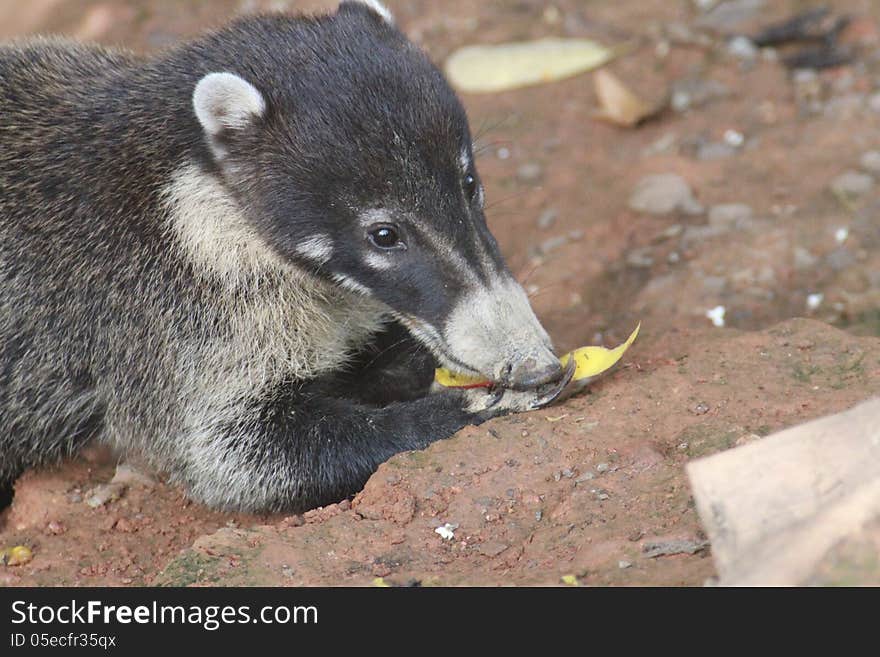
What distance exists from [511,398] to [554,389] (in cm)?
23

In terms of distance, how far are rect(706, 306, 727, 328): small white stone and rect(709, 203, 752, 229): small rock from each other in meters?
0.89

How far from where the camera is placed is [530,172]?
8.63 m

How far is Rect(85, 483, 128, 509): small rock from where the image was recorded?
19.3 feet

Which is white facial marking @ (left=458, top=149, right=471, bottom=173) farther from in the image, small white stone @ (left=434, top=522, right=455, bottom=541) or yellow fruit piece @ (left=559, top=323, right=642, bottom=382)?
small white stone @ (left=434, top=522, right=455, bottom=541)

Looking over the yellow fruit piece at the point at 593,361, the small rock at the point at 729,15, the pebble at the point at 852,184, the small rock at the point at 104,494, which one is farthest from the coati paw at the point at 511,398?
the small rock at the point at 729,15

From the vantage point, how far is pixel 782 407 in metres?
4.85

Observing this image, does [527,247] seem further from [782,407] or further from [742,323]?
[782,407]

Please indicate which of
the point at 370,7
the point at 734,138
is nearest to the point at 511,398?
the point at 370,7

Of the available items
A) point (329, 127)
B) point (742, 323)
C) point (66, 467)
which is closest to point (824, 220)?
point (742, 323)

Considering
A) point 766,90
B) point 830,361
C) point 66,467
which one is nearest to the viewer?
point 830,361

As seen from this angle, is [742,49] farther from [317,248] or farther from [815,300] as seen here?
[317,248]

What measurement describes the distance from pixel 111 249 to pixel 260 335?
88 centimetres
